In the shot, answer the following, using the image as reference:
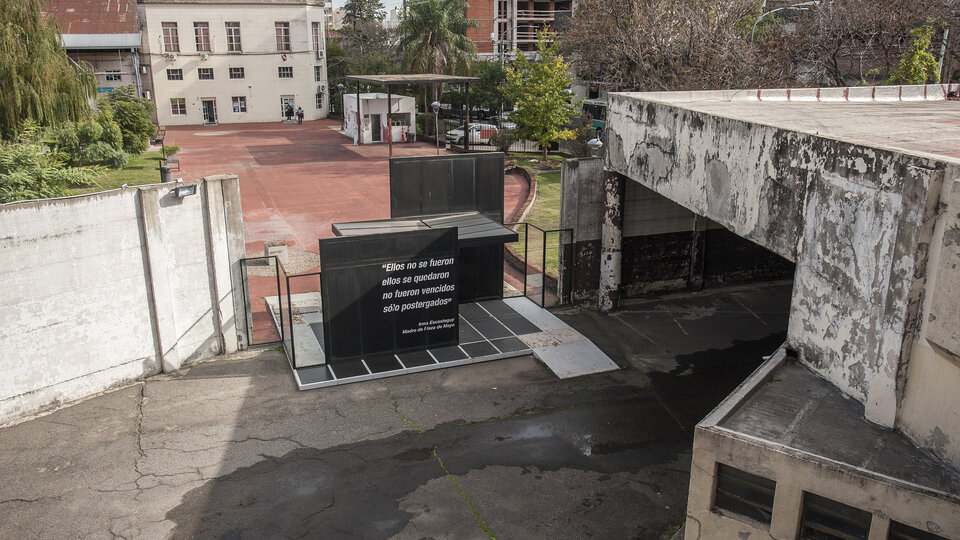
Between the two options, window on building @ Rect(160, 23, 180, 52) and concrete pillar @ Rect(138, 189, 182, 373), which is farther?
window on building @ Rect(160, 23, 180, 52)

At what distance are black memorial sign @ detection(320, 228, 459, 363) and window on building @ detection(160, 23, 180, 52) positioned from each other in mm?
49285

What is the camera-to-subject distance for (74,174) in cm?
1684

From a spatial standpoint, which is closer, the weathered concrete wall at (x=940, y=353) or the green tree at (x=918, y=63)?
the weathered concrete wall at (x=940, y=353)

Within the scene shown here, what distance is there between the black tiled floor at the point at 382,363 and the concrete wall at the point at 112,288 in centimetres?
289

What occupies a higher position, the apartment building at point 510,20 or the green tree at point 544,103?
the apartment building at point 510,20

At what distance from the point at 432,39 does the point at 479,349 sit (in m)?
39.0

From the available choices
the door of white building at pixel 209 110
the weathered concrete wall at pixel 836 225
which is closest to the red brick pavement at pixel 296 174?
the door of white building at pixel 209 110

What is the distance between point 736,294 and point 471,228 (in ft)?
24.7

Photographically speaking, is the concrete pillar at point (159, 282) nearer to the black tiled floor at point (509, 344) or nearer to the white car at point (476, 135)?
the black tiled floor at point (509, 344)

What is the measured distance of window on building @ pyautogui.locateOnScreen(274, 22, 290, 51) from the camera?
58469 millimetres

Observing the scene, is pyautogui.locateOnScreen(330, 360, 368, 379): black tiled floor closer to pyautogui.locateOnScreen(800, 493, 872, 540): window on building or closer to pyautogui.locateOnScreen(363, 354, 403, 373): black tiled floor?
pyautogui.locateOnScreen(363, 354, 403, 373): black tiled floor

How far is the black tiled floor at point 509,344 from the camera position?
50.7ft

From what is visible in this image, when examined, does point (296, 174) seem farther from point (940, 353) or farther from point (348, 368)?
point (940, 353)

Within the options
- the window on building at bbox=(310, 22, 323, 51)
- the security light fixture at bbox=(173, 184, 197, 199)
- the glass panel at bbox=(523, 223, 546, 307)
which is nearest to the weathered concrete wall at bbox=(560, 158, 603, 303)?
the glass panel at bbox=(523, 223, 546, 307)
